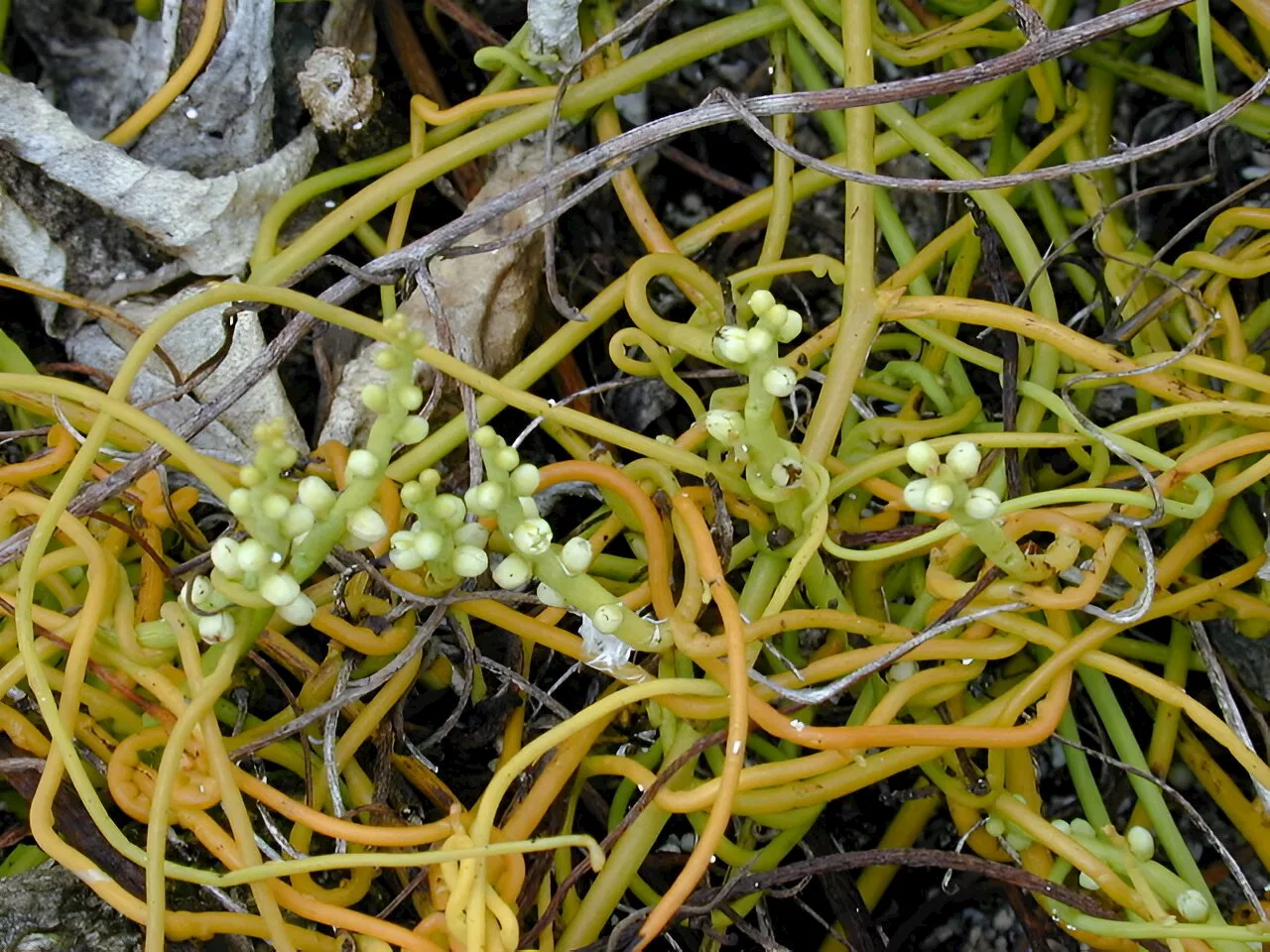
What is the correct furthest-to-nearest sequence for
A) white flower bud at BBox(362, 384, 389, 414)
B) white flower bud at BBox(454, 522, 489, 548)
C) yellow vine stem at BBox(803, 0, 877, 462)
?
1. yellow vine stem at BBox(803, 0, 877, 462)
2. white flower bud at BBox(454, 522, 489, 548)
3. white flower bud at BBox(362, 384, 389, 414)

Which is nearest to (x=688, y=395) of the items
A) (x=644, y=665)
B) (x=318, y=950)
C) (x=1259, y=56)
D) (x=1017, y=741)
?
(x=644, y=665)

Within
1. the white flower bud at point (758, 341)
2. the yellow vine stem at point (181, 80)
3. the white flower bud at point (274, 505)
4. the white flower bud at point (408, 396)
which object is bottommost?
the white flower bud at point (758, 341)

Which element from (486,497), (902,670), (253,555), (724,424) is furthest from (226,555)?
(902,670)

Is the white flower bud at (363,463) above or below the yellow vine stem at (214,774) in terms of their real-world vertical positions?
above

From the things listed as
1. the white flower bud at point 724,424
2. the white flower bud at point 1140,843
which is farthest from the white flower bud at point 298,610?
the white flower bud at point 1140,843

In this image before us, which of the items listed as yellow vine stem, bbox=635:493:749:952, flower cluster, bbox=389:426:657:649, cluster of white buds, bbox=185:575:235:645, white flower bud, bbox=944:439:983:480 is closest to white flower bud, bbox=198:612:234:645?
cluster of white buds, bbox=185:575:235:645

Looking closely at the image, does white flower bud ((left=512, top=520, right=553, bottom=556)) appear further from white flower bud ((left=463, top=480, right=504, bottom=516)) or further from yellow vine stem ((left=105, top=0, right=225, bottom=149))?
yellow vine stem ((left=105, top=0, right=225, bottom=149))

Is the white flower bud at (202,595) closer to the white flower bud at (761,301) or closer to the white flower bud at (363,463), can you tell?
the white flower bud at (363,463)
